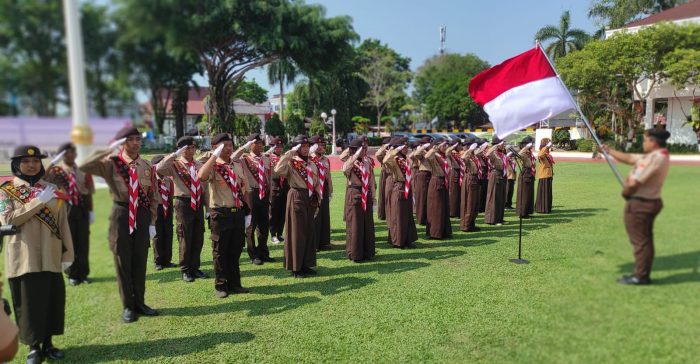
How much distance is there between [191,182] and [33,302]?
8.02 ft

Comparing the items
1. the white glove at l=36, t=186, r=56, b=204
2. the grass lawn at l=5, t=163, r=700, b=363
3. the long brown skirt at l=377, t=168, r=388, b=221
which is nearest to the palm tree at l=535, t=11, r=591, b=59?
the grass lawn at l=5, t=163, r=700, b=363

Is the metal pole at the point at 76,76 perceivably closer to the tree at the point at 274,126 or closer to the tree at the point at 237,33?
the tree at the point at 237,33

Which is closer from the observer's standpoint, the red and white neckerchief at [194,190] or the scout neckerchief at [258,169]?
the red and white neckerchief at [194,190]

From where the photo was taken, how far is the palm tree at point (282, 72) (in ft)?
6.35

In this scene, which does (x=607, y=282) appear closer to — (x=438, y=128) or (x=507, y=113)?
(x=507, y=113)

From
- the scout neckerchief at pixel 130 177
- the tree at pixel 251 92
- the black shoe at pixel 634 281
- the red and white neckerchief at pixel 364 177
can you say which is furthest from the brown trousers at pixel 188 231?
the black shoe at pixel 634 281

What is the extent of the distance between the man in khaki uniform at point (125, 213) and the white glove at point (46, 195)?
2.70ft

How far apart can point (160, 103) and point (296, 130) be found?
163 cm

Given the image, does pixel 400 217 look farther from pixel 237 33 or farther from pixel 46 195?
pixel 237 33

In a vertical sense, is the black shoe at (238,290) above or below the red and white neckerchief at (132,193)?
below

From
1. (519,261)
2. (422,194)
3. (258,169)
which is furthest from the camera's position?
(422,194)

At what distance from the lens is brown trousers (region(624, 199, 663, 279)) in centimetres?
176

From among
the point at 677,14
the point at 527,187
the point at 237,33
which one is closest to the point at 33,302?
the point at 237,33

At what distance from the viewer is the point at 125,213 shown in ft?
7.38
